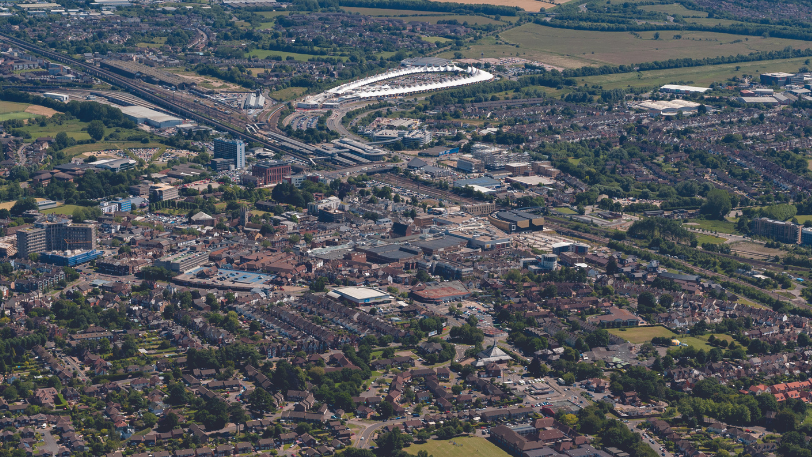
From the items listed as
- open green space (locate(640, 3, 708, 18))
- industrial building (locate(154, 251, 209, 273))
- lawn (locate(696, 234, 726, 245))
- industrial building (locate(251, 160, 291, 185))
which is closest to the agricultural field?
industrial building (locate(251, 160, 291, 185))

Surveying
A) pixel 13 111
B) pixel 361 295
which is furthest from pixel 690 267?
pixel 13 111

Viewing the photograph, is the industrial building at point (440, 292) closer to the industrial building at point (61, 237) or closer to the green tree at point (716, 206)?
the industrial building at point (61, 237)

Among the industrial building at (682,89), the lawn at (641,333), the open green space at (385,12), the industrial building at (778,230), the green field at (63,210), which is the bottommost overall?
the green field at (63,210)

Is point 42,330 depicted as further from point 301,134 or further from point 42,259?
point 301,134

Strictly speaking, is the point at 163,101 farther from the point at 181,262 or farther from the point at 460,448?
the point at 460,448

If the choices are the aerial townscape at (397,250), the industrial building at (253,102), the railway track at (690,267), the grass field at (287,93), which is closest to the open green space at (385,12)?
the aerial townscape at (397,250)

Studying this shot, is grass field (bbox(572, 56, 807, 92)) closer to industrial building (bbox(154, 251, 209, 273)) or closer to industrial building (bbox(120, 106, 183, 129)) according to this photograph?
industrial building (bbox(120, 106, 183, 129))

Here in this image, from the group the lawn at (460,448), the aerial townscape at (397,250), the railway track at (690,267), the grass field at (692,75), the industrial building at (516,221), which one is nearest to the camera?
the lawn at (460,448)
